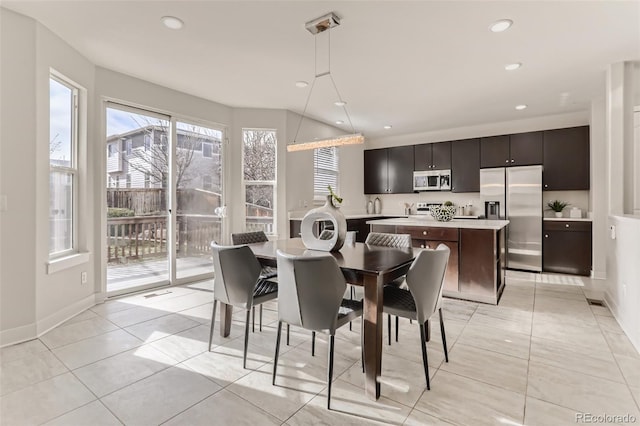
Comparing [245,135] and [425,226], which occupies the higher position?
[245,135]

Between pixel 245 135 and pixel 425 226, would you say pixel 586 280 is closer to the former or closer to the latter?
pixel 425 226

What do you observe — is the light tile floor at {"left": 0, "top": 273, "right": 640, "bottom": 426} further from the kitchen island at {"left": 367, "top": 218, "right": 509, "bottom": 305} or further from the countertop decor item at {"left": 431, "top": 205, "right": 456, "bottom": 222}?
the countertop decor item at {"left": 431, "top": 205, "right": 456, "bottom": 222}

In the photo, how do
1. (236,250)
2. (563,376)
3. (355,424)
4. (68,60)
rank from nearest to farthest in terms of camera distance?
(355,424) → (563,376) → (236,250) → (68,60)

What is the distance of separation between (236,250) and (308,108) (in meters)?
3.59

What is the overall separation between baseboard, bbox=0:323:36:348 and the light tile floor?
0.30 feet

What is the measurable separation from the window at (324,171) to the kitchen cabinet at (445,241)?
2295 mm

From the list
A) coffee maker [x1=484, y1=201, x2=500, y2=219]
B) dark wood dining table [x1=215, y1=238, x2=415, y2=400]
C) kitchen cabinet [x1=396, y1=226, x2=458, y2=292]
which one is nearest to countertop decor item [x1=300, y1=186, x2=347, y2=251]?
dark wood dining table [x1=215, y1=238, x2=415, y2=400]

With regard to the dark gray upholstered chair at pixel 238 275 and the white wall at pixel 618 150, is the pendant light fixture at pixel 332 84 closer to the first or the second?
the dark gray upholstered chair at pixel 238 275

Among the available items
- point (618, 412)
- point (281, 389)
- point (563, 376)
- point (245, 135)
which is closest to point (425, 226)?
point (563, 376)

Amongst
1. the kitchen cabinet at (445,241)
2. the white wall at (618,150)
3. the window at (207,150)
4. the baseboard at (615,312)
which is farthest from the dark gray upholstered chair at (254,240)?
the white wall at (618,150)

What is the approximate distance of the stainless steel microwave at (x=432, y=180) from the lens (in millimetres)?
6301

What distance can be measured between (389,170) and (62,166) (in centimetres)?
565

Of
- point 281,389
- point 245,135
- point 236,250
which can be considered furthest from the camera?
point 245,135

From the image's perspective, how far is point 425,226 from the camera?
4043mm
